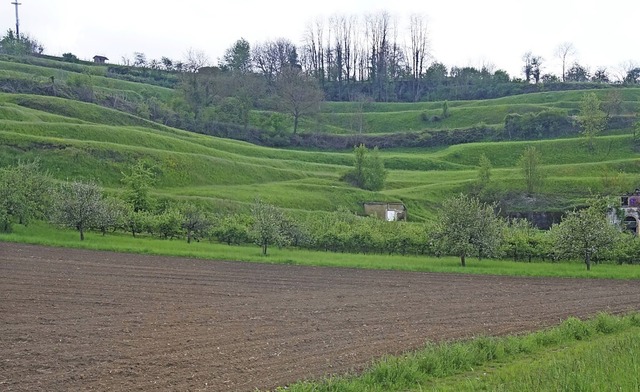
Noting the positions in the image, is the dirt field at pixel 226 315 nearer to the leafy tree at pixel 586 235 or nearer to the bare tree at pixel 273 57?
the leafy tree at pixel 586 235

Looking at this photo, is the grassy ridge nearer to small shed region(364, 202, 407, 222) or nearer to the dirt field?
small shed region(364, 202, 407, 222)

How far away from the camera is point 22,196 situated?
46.9m

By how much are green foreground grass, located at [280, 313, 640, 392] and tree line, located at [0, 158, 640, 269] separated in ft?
77.9

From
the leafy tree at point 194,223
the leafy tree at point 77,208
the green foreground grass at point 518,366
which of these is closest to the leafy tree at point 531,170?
the leafy tree at point 194,223

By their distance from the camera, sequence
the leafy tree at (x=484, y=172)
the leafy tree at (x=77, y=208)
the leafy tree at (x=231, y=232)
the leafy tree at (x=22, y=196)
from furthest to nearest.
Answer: the leafy tree at (x=484, y=172), the leafy tree at (x=231, y=232), the leafy tree at (x=77, y=208), the leafy tree at (x=22, y=196)

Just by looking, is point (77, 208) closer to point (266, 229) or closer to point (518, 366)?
point (266, 229)

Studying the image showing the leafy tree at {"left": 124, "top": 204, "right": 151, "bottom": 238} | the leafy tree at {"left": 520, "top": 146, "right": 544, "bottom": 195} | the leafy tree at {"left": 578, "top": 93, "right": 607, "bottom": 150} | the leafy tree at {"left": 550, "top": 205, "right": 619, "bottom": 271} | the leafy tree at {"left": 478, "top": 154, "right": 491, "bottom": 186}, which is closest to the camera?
the leafy tree at {"left": 550, "top": 205, "right": 619, "bottom": 271}

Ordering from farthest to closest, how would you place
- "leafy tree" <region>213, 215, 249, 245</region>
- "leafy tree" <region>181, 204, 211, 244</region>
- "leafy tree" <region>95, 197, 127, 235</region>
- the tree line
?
1. "leafy tree" <region>181, 204, 211, 244</region>
2. "leafy tree" <region>213, 215, 249, 245</region>
3. "leafy tree" <region>95, 197, 127, 235</region>
4. the tree line

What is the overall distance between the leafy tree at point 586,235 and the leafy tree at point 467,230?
15.8ft

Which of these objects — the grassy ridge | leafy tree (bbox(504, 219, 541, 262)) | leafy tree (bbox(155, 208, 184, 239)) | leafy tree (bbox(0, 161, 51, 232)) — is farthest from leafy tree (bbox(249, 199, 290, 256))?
the grassy ridge

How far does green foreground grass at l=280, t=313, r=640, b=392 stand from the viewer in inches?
417

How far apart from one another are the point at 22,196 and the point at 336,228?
25.2 m

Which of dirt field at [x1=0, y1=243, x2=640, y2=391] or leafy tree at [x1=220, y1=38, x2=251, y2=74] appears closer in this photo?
dirt field at [x1=0, y1=243, x2=640, y2=391]

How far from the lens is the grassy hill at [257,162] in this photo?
234 ft
